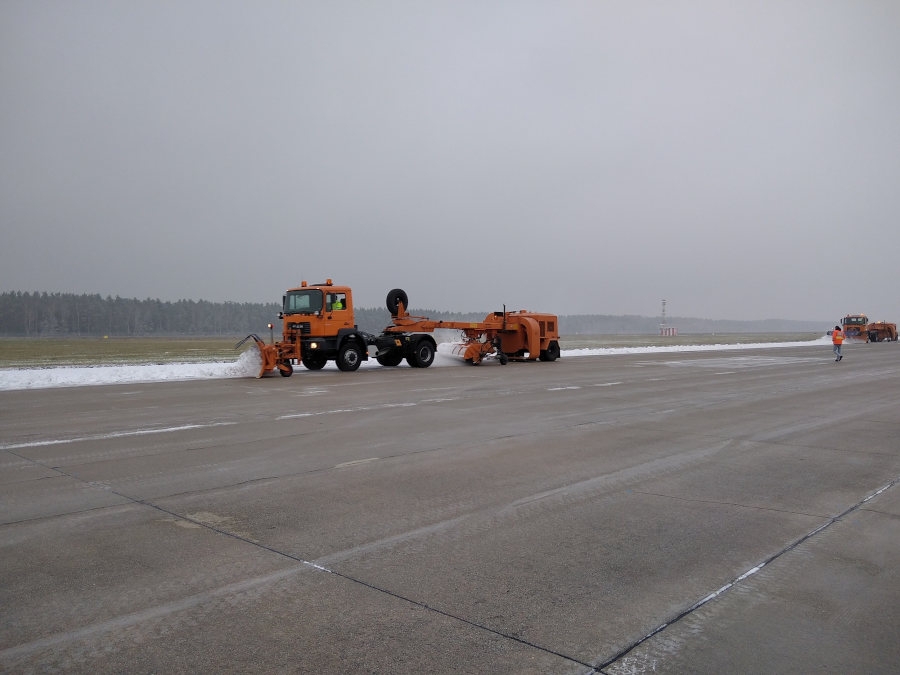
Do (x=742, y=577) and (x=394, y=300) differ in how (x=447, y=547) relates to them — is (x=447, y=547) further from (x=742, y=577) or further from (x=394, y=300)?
(x=394, y=300)

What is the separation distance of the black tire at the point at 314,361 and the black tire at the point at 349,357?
0.89 meters

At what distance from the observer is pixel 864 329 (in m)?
59.3

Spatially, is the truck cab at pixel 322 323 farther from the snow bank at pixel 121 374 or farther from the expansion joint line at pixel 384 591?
the expansion joint line at pixel 384 591

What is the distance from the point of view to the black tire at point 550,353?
28969mm

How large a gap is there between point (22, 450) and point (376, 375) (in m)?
13.0

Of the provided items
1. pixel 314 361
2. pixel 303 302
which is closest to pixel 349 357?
pixel 314 361

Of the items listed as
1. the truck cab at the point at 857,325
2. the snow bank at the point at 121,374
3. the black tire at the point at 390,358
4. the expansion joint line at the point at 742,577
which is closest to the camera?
the expansion joint line at the point at 742,577

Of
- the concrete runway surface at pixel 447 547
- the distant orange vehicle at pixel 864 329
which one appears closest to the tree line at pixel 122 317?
the distant orange vehicle at pixel 864 329

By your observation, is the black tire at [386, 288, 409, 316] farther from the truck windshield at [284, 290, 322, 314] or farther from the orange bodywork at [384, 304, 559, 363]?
the truck windshield at [284, 290, 322, 314]

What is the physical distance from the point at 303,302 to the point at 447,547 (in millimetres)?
17701

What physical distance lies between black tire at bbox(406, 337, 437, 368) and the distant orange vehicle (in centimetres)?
4997

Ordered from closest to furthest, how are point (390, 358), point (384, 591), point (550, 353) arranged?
1. point (384, 591)
2. point (390, 358)
3. point (550, 353)

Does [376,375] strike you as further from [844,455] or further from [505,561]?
[505,561]

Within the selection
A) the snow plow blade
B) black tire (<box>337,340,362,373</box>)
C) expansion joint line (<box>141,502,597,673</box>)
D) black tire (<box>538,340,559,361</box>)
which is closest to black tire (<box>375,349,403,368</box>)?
black tire (<box>337,340,362,373</box>)
